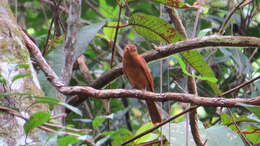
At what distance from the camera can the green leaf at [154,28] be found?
237 centimetres

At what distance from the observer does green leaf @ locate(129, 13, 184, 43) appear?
2.37 metres

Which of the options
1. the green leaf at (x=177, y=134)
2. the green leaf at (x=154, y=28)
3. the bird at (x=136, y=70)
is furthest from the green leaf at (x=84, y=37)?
the bird at (x=136, y=70)

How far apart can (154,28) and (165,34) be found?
80mm

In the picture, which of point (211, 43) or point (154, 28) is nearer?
point (211, 43)

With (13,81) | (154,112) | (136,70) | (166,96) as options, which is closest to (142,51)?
(136,70)

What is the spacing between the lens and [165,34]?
2.40 metres

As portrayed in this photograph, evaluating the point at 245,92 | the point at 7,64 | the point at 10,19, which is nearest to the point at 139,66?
the point at 245,92

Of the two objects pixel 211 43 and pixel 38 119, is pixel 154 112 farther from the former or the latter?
pixel 38 119

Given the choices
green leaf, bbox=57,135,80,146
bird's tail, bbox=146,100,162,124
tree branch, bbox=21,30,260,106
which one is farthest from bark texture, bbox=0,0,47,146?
bird's tail, bbox=146,100,162,124

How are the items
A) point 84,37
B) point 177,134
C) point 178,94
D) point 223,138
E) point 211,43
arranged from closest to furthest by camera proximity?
point 178,94
point 211,43
point 223,138
point 177,134
point 84,37

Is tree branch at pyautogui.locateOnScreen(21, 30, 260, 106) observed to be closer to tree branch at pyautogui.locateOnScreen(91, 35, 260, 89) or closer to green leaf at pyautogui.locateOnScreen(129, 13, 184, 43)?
tree branch at pyautogui.locateOnScreen(91, 35, 260, 89)

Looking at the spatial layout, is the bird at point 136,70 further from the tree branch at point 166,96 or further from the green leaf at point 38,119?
the green leaf at point 38,119

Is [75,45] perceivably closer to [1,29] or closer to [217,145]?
[1,29]

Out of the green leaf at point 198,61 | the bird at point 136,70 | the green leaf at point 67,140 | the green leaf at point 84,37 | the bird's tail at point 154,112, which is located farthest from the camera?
the bird at point 136,70
